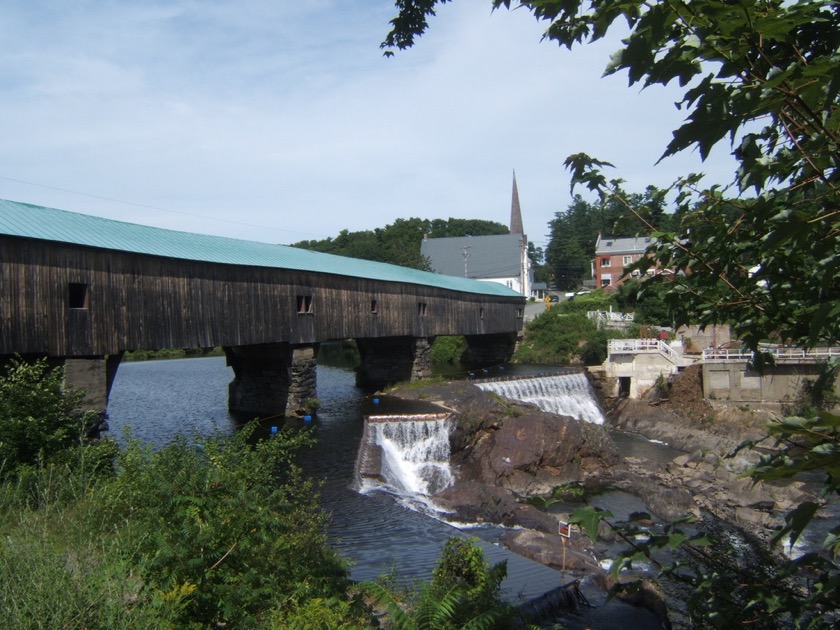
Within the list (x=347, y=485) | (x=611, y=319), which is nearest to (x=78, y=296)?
(x=347, y=485)

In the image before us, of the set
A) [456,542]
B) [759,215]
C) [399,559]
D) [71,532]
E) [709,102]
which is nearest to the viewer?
[709,102]

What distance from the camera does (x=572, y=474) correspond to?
53.6 ft

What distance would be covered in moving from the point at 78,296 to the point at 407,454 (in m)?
8.90

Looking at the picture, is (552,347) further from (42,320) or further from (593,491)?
(42,320)

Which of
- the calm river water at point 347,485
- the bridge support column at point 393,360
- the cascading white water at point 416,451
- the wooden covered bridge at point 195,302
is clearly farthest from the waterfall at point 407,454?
the bridge support column at point 393,360

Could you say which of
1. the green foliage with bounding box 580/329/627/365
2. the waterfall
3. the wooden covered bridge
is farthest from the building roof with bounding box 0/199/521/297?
the green foliage with bounding box 580/329/627/365

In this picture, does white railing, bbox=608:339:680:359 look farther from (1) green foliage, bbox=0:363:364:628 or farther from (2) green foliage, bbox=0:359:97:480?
(1) green foliage, bbox=0:363:364:628

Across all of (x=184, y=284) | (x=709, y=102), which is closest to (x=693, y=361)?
(x=184, y=284)

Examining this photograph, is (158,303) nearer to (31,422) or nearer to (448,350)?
(31,422)

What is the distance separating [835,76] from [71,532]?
658cm

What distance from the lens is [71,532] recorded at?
237 inches

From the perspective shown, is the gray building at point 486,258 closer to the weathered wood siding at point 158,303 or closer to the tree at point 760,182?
the weathered wood siding at point 158,303

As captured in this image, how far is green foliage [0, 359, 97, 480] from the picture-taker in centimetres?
927

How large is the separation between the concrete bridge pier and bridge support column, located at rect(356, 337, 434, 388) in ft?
24.9
